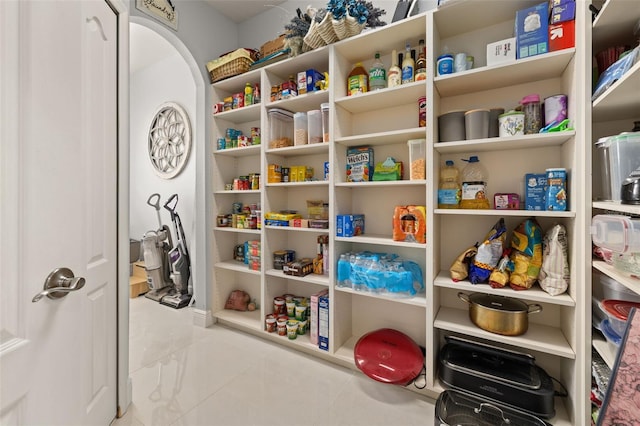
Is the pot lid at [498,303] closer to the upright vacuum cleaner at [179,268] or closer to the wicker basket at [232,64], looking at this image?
the wicker basket at [232,64]

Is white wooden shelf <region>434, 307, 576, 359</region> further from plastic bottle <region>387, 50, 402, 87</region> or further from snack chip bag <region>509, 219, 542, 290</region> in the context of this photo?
plastic bottle <region>387, 50, 402, 87</region>

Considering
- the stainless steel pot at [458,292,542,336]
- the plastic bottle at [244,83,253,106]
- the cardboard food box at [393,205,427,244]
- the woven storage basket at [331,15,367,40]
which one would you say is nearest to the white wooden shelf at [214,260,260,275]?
the cardboard food box at [393,205,427,244]

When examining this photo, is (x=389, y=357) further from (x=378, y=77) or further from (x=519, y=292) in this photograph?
(x=378, y=77)

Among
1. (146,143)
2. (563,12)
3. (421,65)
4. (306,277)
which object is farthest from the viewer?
(146,143)

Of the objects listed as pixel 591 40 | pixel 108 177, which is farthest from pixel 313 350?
pixel 591 40

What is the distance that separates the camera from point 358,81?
194cm

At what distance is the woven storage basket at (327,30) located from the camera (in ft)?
5.81

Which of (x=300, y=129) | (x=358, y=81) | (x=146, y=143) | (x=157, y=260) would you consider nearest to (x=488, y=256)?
(x=358, y=81)

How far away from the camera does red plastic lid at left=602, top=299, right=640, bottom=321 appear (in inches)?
41.7

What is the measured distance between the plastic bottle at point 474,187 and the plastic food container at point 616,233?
48cm

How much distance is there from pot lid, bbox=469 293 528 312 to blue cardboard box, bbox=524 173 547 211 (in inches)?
22.3

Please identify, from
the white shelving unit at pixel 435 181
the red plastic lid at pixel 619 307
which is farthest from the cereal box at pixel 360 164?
the red plastic lid at pixel 619 307

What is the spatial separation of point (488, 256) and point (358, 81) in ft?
4.51

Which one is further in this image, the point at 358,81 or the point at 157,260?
the point at 157,260
